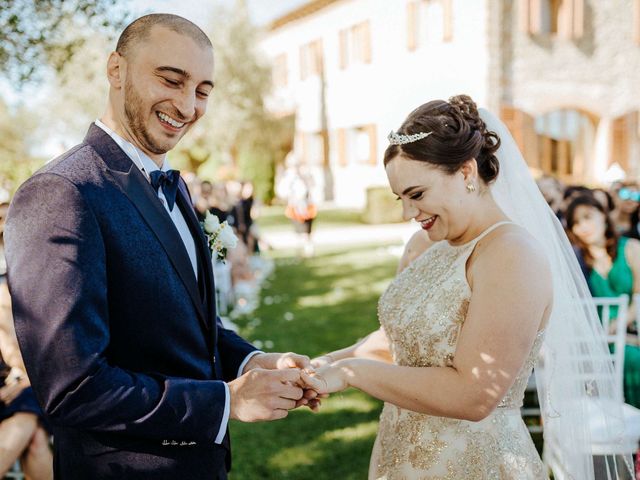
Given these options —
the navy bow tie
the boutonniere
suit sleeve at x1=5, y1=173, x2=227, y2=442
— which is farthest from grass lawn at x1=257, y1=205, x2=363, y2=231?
suit sleeve at x1=5, y1=173, x2=227, y2=442

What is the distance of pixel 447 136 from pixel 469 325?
71cm

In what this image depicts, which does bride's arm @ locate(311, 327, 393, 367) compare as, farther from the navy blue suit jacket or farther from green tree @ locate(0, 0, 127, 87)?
green tree @ locate(0, 0, 127, 87)

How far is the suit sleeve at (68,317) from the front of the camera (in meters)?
1.62

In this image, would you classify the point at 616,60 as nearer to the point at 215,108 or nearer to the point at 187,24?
the point at 215,108

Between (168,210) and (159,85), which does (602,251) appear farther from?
(159,85)

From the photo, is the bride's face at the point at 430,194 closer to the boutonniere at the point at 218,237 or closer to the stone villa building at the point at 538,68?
the boutonniere at the point at 218,237

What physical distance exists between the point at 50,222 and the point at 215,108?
2483cm

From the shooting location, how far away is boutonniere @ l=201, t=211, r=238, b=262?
8.26ft

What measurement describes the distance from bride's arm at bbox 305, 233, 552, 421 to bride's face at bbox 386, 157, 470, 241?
0.72 feet

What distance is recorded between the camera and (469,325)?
2.20m

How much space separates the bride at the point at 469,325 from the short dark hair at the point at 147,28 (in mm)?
907

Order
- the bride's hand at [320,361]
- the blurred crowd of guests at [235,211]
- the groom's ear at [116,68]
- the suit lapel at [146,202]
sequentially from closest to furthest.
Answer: the suit lapel at [146,202]
the groom's ear at [116,68]
the bride's hand at [320,361]
the blurred crowd of guests at [235,211]

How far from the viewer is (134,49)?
193 centimetres

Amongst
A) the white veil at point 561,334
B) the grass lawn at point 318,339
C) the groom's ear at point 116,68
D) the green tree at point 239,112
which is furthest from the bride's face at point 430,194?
the green tree at point 239,112
